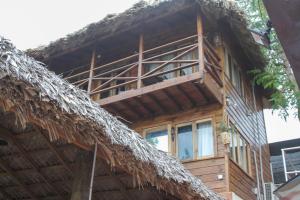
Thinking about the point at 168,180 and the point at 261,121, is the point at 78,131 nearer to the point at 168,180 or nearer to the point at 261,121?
the point at 168,180

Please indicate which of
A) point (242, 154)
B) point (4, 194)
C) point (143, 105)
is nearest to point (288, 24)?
point (4, 194)

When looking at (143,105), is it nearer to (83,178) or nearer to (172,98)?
(172,98)

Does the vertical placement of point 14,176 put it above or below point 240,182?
below

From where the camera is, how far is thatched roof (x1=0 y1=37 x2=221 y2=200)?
9.11ft

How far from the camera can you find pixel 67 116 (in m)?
3.23

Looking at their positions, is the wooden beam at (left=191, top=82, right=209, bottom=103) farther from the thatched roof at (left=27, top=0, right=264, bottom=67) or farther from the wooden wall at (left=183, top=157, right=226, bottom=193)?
the thatched roof at (left=27, top=0, right=264, bottom=67)

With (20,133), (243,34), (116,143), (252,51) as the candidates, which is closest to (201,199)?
(116,143)

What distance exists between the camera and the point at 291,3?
41.2 inches

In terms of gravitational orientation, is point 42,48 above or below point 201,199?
above

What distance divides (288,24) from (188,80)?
6.72 m

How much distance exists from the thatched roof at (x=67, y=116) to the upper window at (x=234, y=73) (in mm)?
5397

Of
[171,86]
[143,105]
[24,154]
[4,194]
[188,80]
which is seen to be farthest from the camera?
[143,105]

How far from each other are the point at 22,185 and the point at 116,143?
2489 millimetres

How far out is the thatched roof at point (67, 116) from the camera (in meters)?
2.78
